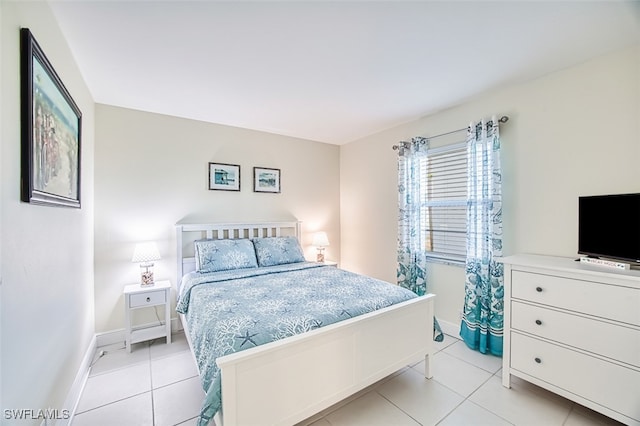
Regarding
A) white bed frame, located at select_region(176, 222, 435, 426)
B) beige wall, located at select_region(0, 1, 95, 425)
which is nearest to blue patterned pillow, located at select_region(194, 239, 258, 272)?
beige wall, located at select_region(0, 1, 95, 425)

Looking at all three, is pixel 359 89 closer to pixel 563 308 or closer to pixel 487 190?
pixel 487 190

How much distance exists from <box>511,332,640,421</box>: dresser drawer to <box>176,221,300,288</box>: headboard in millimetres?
2779

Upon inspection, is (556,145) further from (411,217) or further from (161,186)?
(161,186)

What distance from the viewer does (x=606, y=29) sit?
5.54 feet

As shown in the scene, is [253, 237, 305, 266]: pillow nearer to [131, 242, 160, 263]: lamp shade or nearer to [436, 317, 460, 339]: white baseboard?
[131, 242, 160, 263]: lamp shade

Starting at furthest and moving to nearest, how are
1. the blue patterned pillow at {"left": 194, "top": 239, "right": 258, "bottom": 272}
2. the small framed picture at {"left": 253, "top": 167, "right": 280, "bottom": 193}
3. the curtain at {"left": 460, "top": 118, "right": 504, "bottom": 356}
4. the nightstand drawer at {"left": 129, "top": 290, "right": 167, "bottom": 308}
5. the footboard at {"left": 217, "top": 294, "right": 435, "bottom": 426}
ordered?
1. the small framed picture at {"left": 253, "top": 167, "right": 280, "bottom": 193}
2. the blue patterned pillow at {"left": 194, "top": 239, "right": 258, "bottom": 272}
3. the nightstand drawer at {"left": 129, "top": 290, "right": 167, "bottom": 308}
4. the curtain at {"left": 460, "top": 118, "right": 504, "bottom": 356}
5. the footboard at {"left": 217, "top": 294, "right": 435, "bottom": 426}

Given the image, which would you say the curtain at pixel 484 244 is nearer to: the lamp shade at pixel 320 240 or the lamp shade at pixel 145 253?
the lamp shade at pixel 320 240

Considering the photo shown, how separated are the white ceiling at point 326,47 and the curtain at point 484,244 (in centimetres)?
51

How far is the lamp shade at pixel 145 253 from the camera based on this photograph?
265 centimetres

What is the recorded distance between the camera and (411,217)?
315 centimetres

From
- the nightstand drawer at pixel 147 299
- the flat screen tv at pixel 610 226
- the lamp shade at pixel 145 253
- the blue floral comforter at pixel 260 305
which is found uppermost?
the flat screen tv at pixel 610 226

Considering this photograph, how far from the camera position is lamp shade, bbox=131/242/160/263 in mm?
2648

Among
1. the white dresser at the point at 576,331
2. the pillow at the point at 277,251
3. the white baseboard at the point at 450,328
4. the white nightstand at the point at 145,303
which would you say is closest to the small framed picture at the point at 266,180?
the pillow at the point at 277,251

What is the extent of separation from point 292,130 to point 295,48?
186 cm
